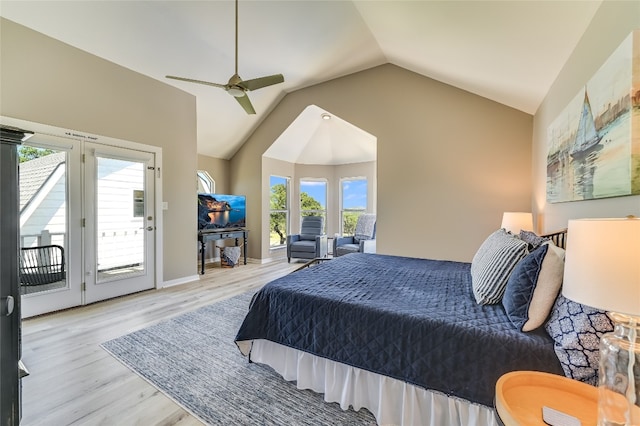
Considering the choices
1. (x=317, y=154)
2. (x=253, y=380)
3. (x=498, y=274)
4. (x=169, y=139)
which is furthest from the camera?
(x=317, y=154)

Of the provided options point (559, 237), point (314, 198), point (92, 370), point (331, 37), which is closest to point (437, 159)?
point (559, 237)

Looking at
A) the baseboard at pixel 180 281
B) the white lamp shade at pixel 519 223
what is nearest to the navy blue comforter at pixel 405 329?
the white lamp shade at pixel 519 223

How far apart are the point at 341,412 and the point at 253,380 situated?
0.65 metres

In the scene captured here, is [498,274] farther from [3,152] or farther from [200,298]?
[200,298]

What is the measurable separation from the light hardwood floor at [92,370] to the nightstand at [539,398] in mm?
1535

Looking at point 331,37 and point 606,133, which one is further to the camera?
point 331,37

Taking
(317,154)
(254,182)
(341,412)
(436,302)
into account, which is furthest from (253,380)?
(317,154)

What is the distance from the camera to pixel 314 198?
692 centimetres

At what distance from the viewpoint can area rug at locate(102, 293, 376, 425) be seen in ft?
Result: 5.17

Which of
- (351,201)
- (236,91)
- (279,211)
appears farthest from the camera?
(351,201)

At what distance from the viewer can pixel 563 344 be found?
1.08 m

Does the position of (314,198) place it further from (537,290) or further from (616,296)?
(616,296)

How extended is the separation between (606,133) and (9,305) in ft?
9.06

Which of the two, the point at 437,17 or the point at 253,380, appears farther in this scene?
the point at 437,17
